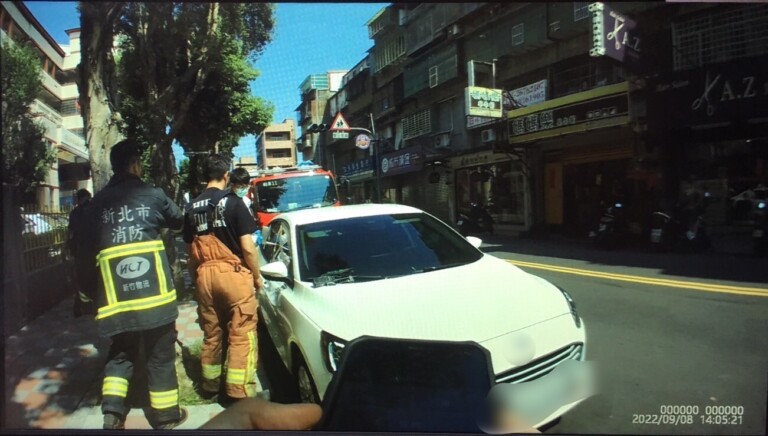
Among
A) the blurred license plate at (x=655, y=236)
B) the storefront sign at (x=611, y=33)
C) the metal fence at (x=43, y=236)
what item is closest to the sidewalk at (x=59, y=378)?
the metal fence at (x=43, y=236)

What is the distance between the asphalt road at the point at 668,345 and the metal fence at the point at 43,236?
2.87 m

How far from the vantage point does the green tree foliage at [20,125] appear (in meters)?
2.49

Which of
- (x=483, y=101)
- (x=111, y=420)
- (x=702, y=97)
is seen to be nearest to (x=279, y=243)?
(x=111, y=420)

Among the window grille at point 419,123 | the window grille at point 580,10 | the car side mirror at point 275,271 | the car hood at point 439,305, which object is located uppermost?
the window grille at point 580,10

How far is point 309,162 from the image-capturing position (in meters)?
3.76

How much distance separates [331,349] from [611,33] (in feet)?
7.63

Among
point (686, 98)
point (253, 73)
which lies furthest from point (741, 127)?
point (253, 73)

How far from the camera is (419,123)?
3.47 meters

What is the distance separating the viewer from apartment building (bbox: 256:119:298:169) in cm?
328

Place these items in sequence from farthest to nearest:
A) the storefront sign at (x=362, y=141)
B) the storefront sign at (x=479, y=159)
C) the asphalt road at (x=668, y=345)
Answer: the storefront sign at (x=362, y=141) < the storefront sign at (x=479, y=159) < the asphalt road at (x=668, y=345)

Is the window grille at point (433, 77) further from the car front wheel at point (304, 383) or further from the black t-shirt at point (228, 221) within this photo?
the car front wheel at point (304, 383)

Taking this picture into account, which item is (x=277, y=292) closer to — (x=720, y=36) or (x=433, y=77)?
(x=433, y=77)

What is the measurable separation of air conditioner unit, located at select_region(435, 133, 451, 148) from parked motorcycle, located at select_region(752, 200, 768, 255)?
1.89 metres

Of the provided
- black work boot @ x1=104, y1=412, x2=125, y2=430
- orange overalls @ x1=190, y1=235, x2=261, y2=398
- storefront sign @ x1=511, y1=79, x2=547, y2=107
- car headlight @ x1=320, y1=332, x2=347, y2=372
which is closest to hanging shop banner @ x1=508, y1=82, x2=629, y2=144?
storefront sign @ x1=511, y1=79, x2=547, y2=107
